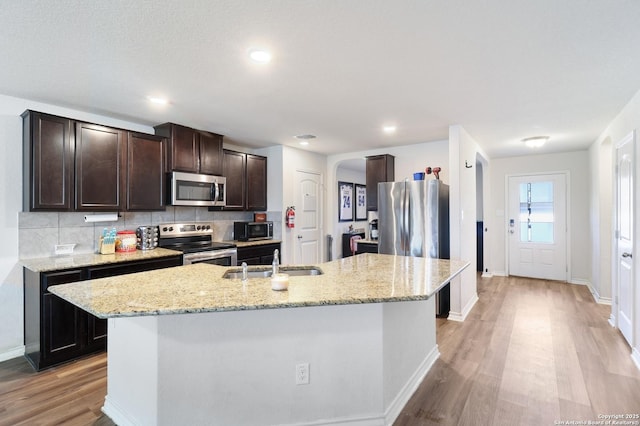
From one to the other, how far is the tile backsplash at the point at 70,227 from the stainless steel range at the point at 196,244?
0.40ft

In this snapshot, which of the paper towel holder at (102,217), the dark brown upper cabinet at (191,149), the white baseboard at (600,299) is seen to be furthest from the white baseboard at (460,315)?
the paper towel holder at (102,217)

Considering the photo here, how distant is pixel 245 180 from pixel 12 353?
119 inches

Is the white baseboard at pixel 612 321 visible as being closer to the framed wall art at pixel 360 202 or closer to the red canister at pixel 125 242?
the framed wall art at pixel 360 202

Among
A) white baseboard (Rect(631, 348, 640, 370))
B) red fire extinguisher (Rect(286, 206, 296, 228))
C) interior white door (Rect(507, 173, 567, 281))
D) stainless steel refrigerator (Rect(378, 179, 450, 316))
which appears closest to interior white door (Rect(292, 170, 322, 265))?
red fire extinguisher (Rect(286, 206, 296, 228))

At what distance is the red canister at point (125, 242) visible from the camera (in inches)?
137

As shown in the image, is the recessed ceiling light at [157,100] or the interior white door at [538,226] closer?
the recessed ceiling light at [157,100]

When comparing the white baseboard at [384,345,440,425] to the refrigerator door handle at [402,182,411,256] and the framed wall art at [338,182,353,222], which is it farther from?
the framed wall art at [338,182,353,222]

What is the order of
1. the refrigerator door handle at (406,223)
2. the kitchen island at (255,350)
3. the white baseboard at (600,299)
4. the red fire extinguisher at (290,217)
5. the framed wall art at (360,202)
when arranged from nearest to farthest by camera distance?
the kitchen island at (255,350), the refrigerator door handle at (406,223), the white baseboard at (600,299), the red fire extinguisher at (290,217), the framed wall art at (360,202)

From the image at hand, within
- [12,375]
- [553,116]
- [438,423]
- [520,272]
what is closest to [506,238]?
[520,272]

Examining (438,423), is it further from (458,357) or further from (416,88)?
(416,88)

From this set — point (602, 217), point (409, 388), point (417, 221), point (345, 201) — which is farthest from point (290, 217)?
point (602, 217)

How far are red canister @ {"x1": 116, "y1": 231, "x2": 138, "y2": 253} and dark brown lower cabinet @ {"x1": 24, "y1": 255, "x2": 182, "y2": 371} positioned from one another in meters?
0.51

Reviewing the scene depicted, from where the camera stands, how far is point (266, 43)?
6.52 ft

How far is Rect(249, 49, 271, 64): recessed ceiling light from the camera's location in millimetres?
2092
